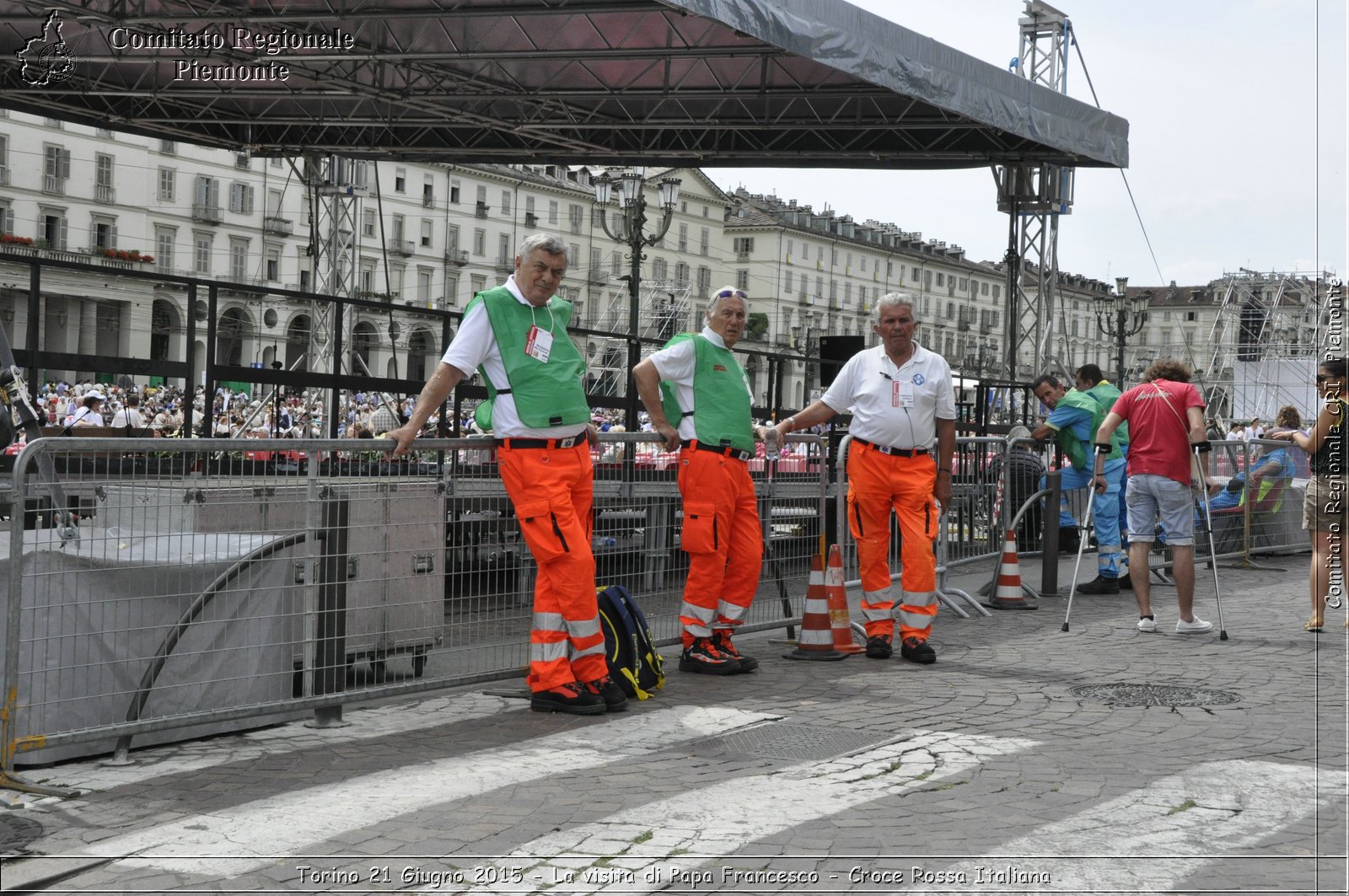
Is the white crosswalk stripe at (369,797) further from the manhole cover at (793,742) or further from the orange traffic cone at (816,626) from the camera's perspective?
the orange traffic cone at (816,626)

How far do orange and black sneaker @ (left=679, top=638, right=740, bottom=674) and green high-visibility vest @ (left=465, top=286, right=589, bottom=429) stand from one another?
181 cm

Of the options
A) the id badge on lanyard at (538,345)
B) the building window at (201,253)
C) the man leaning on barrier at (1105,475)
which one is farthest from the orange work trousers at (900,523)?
the building window at (201,253)

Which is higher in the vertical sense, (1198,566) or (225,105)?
(225,105)

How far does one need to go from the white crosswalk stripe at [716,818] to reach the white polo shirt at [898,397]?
97.5 inches

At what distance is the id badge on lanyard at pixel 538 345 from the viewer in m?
6.45

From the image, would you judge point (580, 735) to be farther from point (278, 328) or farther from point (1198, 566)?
point (1198, 566)

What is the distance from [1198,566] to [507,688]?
9737 mm

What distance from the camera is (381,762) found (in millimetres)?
5523

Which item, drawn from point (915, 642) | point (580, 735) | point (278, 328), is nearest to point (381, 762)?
point (580, 735)

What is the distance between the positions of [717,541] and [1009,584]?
418 centimetres

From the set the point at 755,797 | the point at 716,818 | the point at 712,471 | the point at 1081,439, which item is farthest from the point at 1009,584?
the point at 716,818

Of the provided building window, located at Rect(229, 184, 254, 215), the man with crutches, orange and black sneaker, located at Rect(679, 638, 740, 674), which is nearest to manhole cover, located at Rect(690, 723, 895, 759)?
orange and black sneaker, located at Rect(679, 638, 740, 674)

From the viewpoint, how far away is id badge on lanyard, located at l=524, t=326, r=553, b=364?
21.2 ft

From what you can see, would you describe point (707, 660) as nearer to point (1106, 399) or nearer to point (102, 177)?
point (1106, 399)
